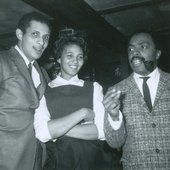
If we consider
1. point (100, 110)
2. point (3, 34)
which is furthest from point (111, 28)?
point (100, 110)

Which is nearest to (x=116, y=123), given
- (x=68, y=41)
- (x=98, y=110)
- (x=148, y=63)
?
(x=98, y=110)

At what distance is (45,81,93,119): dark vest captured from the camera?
2479 millimetres

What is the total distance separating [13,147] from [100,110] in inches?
33.2

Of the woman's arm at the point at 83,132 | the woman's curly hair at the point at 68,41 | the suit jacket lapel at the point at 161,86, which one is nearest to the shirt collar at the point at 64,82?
the woman's curly hair at the point at 68,41

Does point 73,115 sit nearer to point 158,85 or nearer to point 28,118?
point 28,118

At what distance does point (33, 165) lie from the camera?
2285 mm

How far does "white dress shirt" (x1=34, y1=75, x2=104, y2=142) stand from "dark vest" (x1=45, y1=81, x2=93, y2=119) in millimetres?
54

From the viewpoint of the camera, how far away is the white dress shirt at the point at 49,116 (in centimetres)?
225

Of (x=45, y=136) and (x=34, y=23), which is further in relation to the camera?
(x=34, y=23)

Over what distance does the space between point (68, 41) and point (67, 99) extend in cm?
66

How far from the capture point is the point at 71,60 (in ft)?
8.71

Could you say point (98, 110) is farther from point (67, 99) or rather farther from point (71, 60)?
point (71, 60)

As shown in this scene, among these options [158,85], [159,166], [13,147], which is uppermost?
[158,85]

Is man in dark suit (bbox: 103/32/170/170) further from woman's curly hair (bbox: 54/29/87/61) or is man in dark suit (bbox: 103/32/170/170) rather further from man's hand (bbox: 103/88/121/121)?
woman's curly hair (bbox: 54/29/87/61)
